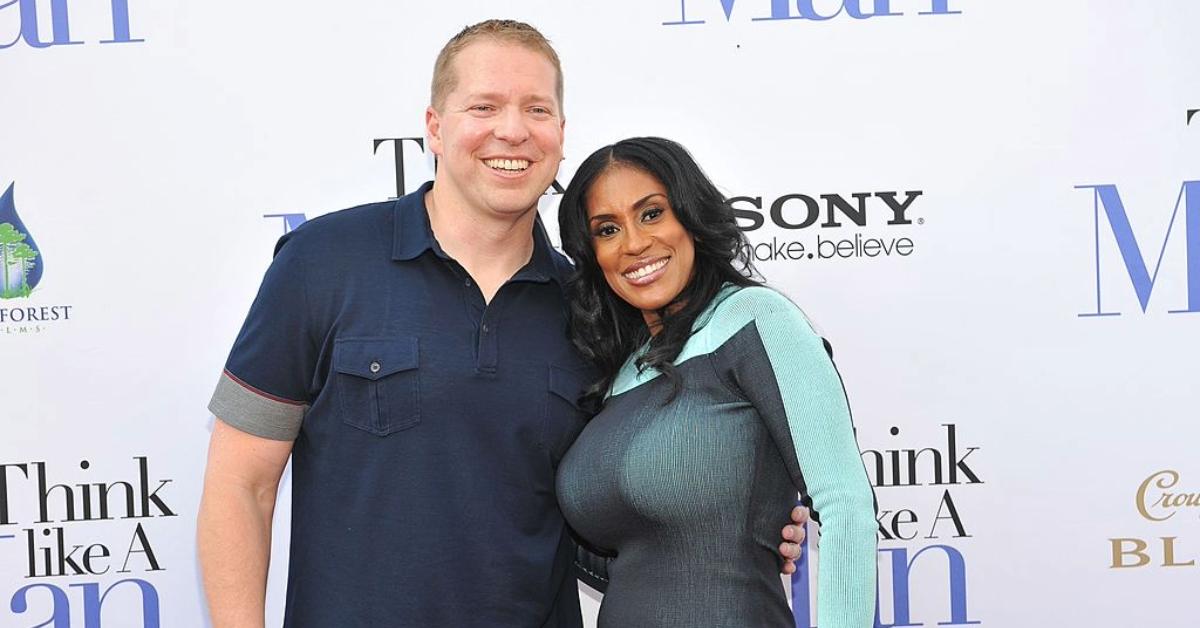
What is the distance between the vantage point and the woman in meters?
Result: 1.61

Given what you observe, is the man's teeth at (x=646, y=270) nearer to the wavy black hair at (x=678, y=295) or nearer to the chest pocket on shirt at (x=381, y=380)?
the wavy black hair at (x=678, y=295)

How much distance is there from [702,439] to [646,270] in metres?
0.32

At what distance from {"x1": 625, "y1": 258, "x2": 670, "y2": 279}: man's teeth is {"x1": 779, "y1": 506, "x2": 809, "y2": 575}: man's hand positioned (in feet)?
1.45

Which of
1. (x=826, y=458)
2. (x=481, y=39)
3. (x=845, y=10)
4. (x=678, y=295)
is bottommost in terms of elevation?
(x=826, y=458)

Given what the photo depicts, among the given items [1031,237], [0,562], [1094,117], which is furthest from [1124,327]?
[0,562]

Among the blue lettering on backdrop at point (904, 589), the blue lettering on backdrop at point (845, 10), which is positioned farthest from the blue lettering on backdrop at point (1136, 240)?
the blue lettering on backdrop at point (904, 589)

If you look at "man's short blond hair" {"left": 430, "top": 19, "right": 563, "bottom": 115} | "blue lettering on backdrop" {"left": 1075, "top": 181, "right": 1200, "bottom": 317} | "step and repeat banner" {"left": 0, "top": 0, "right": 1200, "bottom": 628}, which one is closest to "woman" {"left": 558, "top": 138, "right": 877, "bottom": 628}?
"man's short blond hair" {"left": 430, "top": 19, "right": 563, "bottom": 115}

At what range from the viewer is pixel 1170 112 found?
2445 millimetres

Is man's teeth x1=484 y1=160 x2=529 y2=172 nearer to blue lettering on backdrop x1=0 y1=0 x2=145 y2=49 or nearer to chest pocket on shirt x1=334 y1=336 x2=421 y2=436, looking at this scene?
chest pocket on shirt x1=334 y1=336 x2=421 y2=436

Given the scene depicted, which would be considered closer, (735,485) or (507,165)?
(735,485)

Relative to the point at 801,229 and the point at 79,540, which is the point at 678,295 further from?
the point at 79,540

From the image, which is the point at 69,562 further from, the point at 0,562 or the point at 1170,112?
the point at 1170,112

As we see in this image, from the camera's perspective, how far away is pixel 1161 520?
98.5 inches

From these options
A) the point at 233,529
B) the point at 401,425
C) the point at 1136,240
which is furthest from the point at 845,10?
the point at 233,529
